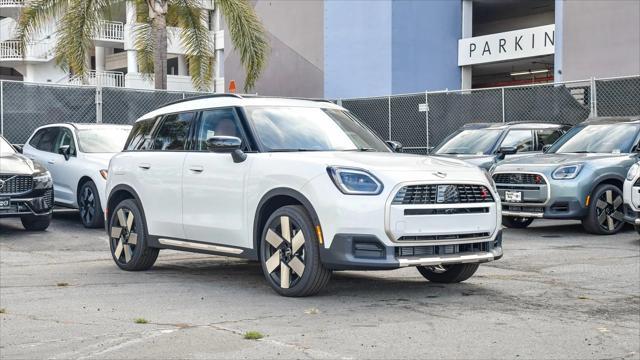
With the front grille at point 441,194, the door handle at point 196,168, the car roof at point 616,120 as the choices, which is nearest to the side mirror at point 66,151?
the door handle at point 196,168

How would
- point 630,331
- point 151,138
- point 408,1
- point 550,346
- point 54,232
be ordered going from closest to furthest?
point 550,346
point 630,331
point 151,138
point 54,232
point 408,1

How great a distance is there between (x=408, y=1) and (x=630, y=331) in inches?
1050

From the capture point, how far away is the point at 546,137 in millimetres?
16016

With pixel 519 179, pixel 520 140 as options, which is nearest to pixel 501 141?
pixel 520 140

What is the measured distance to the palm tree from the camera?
72.5 ft

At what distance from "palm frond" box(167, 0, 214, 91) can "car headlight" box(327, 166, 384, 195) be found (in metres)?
17.6

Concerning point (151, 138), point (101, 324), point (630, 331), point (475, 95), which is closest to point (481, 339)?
point (630, 331)

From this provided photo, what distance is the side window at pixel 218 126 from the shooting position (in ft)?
28.6

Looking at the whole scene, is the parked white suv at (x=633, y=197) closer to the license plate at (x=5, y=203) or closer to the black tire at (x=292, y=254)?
the black tire at (x=292, y=254)

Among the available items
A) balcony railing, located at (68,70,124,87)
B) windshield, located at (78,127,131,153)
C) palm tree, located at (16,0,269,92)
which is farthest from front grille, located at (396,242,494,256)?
balcony railing, located at (68,70,124,87)

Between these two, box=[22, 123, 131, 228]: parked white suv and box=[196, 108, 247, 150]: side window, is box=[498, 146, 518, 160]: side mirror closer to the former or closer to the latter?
box=[22, 123, 131, 228]: parked white suv

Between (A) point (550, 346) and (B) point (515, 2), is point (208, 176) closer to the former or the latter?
(A) point (550, 346)

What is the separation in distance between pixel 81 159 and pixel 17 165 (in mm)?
1428

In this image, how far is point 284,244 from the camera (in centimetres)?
797
